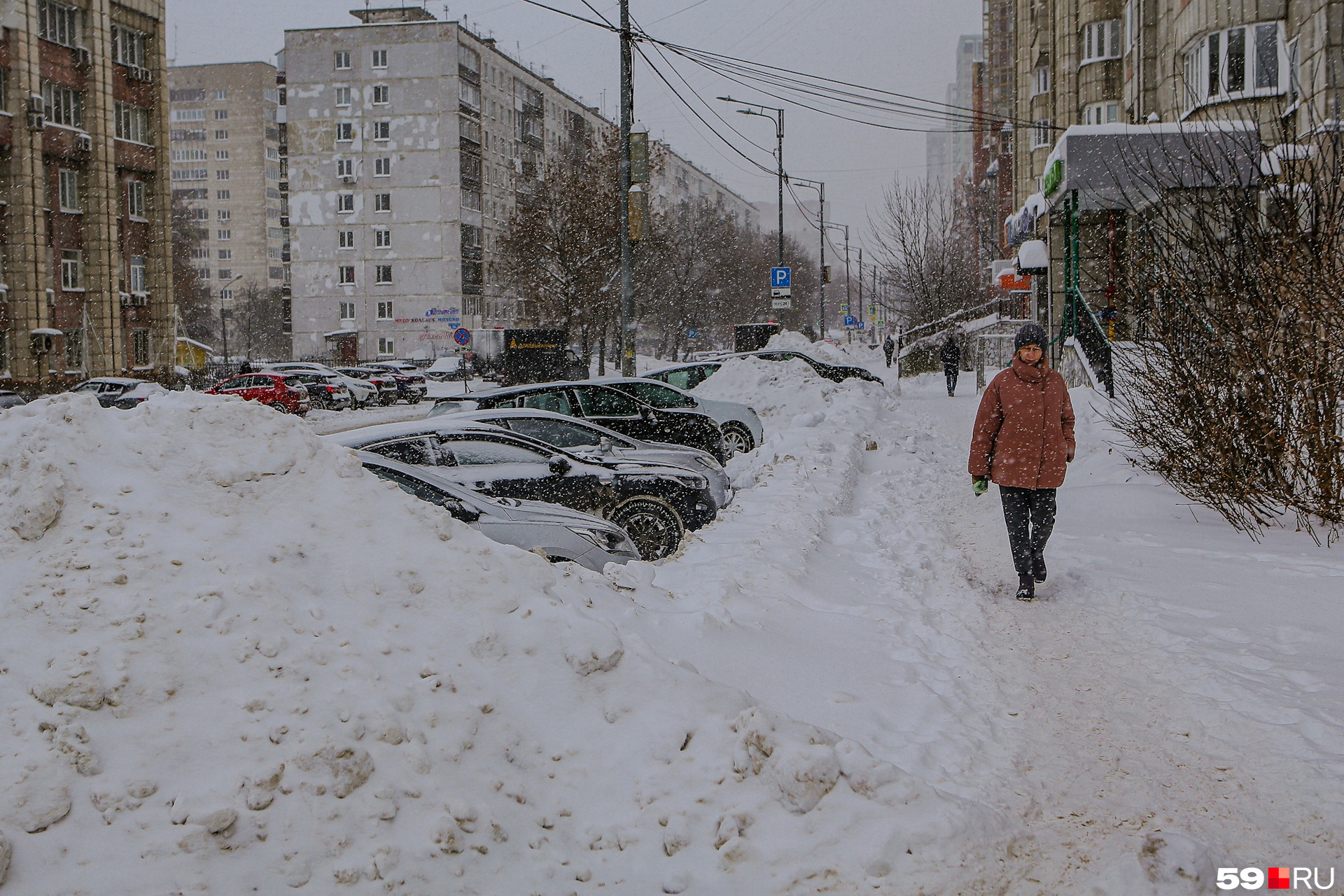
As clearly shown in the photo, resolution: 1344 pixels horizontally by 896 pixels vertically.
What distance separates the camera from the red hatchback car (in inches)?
1140

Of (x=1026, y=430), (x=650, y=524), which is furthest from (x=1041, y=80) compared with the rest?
(x=1026, y=430)

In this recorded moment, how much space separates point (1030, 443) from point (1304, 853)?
3.55m

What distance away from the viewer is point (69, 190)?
1529 inches

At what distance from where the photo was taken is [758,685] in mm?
4656

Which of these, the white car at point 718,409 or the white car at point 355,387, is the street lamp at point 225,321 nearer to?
the white car at point 355,387

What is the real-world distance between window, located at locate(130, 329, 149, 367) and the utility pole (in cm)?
2970

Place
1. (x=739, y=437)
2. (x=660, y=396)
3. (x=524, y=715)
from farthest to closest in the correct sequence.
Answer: (x=660, y=396) < (x=739, y=437) < (x=524, y=715)

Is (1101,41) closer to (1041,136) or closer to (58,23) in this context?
(1041,136)

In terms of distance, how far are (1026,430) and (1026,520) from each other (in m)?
0.57

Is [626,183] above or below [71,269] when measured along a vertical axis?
below

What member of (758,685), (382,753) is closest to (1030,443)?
(758,685)

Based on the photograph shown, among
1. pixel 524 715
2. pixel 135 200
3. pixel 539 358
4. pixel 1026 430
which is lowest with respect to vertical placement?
pixel 524 715

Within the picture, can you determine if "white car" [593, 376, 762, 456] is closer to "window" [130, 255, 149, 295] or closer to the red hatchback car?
the red hatchback car

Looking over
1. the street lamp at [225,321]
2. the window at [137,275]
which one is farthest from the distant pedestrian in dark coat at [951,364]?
the street lamp at [225,321]
